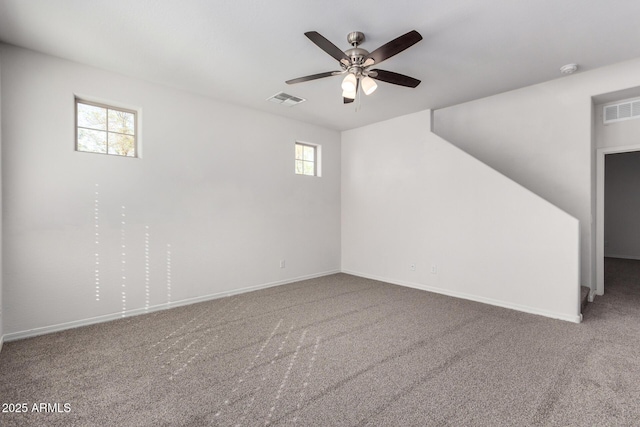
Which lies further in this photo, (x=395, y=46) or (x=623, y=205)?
(x=623, y=205)

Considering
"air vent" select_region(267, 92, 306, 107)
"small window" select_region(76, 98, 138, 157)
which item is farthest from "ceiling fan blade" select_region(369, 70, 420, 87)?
"small window" select_region(76, 98, 138, 157)

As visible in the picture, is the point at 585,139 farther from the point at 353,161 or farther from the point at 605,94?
the point at 353,161

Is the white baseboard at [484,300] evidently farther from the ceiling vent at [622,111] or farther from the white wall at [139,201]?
the ceiling vent at [622,111]

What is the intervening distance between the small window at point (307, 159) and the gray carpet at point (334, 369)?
266cm

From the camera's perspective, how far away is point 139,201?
11.7ft

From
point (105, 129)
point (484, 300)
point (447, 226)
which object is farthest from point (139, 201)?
point (484, 300)

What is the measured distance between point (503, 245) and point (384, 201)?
192 centimetres

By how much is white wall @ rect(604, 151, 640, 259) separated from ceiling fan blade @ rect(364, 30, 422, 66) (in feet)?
26.2

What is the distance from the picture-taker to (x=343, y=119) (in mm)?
5102

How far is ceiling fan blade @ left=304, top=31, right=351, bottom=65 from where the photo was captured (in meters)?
2.16

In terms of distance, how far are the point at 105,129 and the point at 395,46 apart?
126 inches

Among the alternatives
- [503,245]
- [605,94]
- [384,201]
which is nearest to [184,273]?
[384,201]

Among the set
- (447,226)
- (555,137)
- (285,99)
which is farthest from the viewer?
(447,226)

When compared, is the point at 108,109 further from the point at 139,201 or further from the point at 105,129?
the point at 139,201
